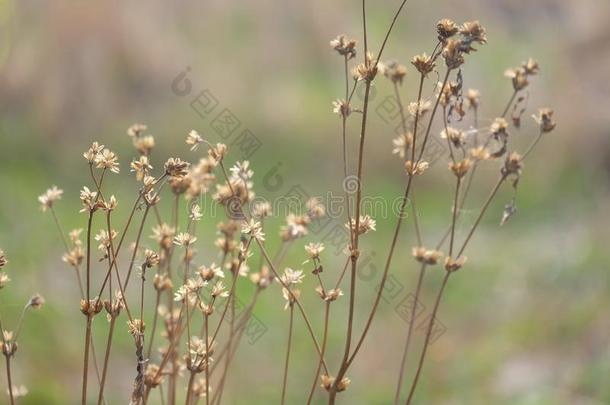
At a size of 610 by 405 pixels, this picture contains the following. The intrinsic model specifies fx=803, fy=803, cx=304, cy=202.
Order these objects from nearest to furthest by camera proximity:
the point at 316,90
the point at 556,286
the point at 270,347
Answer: the point at 270,347, the point at 556,286, the point at 316,90

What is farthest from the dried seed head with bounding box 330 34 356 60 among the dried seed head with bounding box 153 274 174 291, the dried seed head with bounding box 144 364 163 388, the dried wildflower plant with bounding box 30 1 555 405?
the dried seed head with bounding box 144 364 163 388

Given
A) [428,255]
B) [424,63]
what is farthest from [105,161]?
[428,255]

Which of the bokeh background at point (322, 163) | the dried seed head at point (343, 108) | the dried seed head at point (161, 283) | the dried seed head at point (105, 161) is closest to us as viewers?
the dried seed head at point (105, 161)

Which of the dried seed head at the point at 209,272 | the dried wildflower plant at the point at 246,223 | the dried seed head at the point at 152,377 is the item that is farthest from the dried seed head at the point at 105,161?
the dried seed head at the point at 152,377

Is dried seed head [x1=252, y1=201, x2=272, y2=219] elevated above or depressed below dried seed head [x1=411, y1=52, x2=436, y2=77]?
below

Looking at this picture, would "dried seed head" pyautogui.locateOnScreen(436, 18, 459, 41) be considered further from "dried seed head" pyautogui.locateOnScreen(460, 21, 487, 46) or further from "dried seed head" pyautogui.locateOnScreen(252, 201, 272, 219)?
"dried seed head" pyautogui.locateOnScreen(252, 201, 272, 219)

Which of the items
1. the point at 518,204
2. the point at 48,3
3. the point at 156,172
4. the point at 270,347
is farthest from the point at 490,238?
the point at 48,3

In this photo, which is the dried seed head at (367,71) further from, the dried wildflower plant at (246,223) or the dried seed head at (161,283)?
the dried seed head at (161,283)

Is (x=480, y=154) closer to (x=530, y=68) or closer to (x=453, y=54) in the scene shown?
(x=530, y=68)

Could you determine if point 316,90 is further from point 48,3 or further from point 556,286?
point 556,286
